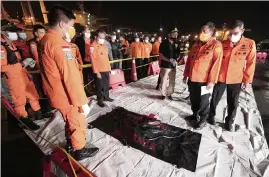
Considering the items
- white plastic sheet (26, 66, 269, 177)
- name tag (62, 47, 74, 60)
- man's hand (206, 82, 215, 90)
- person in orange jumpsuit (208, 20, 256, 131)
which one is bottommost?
white plastic sheet (26, 66, 269, 177)

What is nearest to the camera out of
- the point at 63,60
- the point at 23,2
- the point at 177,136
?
the point at 63,60

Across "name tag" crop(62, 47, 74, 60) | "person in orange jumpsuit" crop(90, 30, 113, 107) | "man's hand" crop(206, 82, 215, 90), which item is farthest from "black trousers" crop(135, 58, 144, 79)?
"name tag" crop(62, 47, 74, 60)

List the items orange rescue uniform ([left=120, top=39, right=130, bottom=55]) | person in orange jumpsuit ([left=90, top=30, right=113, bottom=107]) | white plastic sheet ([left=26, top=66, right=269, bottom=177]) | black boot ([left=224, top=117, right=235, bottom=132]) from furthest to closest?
orange rescue uniform ([left=120, top=39, right=130, bottom=55]) → person in orange jumpsuit ([left=90, top=30, right=113, bottom=107]) → black boot ([left=224, top=117, right=235, bottom=132]) → white plastic sheet ([left=26, top=66, right=269, bottom=177])

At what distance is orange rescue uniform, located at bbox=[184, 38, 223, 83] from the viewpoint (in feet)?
10.2

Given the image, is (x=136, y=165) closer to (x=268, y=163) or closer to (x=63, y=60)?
(x=63, y=60)

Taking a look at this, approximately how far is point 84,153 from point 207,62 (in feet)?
8.69

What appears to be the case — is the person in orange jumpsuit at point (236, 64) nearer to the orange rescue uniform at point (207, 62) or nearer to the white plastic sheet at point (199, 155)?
the orange rescue uniform at point (207, 62)

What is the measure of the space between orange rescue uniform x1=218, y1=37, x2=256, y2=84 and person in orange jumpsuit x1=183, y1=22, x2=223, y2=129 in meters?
0.19

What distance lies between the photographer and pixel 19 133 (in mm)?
3359

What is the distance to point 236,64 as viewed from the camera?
315 cm

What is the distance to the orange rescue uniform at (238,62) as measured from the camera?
306 centimetres

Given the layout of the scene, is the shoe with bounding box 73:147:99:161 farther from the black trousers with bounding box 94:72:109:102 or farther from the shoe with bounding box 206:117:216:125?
the shoe with bounding box 206:117:216:125

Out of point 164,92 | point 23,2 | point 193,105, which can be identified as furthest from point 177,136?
point 23,2

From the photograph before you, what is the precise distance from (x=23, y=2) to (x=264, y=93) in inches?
963
